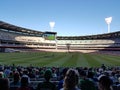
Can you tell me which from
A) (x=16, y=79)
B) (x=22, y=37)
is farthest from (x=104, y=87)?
(x=22, y=37)

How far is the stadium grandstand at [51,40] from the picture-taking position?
482 feet

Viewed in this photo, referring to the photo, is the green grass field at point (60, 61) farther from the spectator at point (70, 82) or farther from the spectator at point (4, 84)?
the spectator at point (4, 84)

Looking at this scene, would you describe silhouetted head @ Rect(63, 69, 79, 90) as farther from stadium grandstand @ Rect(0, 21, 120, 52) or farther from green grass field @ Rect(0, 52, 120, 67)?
stadium grandstand @ Rect(0, 21, 120, 52)

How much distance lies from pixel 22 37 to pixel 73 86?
159m

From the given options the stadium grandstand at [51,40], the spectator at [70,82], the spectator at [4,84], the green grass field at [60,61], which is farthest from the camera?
the stadium grandstand at [51,40]

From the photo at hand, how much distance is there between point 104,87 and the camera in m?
5.25

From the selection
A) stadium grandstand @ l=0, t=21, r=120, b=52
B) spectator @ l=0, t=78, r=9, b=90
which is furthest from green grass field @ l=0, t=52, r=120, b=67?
stadium grandstand @ l=0, t=21, r=120, b=52

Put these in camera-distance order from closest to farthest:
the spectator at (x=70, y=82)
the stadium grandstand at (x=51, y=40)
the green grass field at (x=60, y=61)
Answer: the spectator at (x=70, y=82)
the green grass field at (x=60, y=61)
the stadium grandstand at (x=51, y=40)

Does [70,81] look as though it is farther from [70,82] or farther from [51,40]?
[51,40]

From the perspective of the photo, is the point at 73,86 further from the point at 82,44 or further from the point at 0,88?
the point at 82,44

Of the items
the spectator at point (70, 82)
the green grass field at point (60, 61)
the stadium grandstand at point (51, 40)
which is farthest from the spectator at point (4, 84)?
the stadium grandstand at point (51, 40)

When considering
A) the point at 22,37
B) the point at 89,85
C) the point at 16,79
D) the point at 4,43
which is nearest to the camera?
the point at 89,85

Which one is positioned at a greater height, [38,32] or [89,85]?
[38,32]

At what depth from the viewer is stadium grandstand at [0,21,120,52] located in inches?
5784
